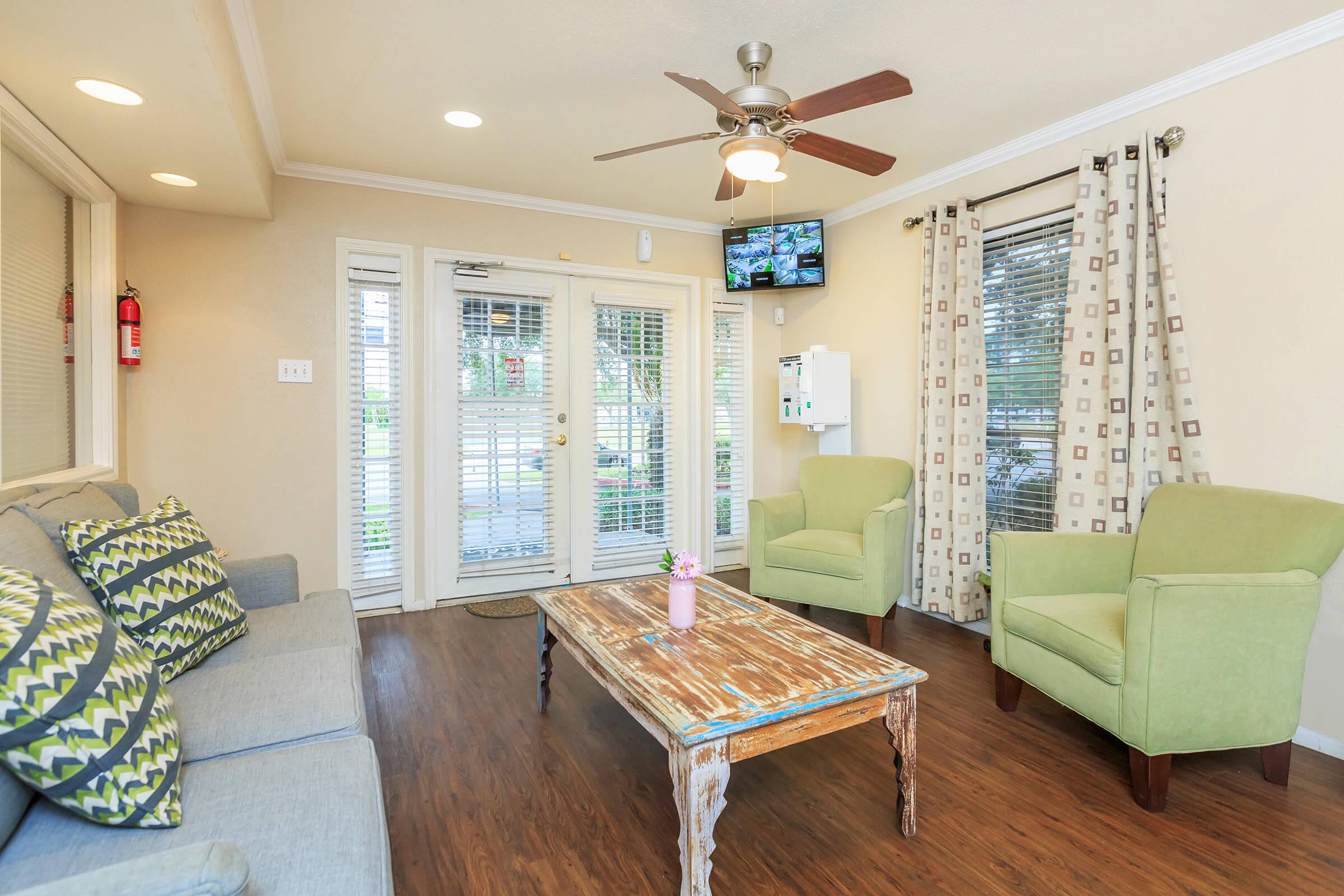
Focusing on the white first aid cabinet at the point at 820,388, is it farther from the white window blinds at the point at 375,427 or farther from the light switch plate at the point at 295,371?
the light switch plate at the point at 295,371

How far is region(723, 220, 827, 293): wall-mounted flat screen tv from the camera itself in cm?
436

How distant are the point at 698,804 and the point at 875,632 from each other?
1.96 metres

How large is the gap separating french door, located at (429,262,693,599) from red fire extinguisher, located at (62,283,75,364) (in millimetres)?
1558

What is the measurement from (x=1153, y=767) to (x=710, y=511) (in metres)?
3.04

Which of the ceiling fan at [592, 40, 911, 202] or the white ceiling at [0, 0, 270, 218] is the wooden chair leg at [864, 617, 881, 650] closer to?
the ceiling fan at [592, 40, 911, 202]

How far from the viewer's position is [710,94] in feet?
6.68

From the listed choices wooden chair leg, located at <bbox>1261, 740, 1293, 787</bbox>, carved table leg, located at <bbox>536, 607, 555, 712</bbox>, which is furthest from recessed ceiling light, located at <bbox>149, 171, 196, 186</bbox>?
wooden chair leg, located at <bbox>1261, 740, 1293, 787</bbox>

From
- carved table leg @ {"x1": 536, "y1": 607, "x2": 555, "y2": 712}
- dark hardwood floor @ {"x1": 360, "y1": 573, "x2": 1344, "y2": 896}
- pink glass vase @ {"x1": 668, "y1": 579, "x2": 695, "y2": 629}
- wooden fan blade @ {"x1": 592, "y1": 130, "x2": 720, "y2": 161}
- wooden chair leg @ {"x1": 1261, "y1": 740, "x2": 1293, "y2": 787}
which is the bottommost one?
dark hardwood floor @ {"x1": 360, "y1": 573, "x2": 1344, "y2": 896}

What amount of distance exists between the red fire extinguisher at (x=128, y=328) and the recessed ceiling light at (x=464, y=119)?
67.2 inches

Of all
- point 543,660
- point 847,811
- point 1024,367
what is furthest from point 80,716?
point 1024,367

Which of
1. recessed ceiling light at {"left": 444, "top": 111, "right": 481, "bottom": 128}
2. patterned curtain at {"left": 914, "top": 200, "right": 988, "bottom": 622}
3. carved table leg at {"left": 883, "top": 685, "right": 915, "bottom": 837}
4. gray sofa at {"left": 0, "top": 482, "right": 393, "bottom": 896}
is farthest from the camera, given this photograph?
patterned curtain at {"left": 914, "top": 200, "right": 988, "bottom": 622}

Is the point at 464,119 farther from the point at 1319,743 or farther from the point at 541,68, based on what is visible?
the point at 1319,743

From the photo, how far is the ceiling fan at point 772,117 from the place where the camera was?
79.2 inches

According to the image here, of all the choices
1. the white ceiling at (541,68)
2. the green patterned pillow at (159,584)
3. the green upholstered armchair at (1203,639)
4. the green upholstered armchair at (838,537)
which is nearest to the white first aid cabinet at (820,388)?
the green upholstered armchair at (838,537)
